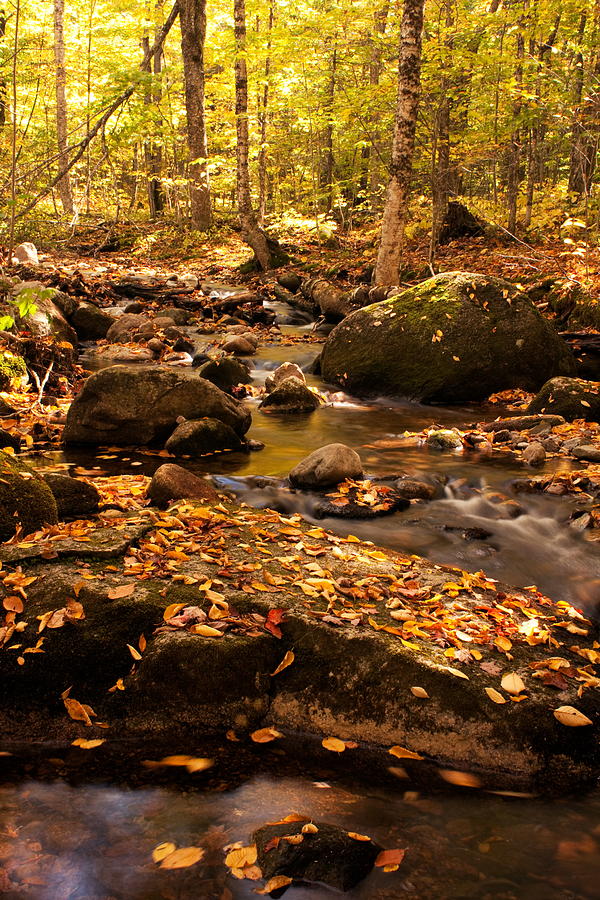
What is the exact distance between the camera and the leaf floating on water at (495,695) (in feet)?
9.68

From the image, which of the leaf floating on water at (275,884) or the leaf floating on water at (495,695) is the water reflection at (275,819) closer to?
the leaf floating on water at (275,884)

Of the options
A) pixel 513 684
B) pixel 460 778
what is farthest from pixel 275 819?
pixel 513 684

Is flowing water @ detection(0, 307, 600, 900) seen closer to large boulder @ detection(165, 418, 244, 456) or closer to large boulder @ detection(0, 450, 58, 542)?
large boulder @ detection(0, 450, 58, 542)

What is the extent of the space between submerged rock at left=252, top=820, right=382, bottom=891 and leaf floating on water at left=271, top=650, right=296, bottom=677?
2.78ft

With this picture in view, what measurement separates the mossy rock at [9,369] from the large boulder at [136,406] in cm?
119

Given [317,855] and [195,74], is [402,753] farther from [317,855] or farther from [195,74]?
[195,74]

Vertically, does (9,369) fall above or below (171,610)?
above

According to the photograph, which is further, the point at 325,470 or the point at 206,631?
the point at 325,470

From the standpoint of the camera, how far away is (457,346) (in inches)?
370

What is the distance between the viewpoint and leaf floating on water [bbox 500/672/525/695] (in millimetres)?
3018

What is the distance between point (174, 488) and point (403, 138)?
925cm

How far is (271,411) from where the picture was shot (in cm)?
898

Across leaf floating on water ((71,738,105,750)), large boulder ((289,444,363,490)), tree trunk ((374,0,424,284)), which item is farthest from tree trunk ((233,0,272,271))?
leaf floating on water ((71,738,105,750))

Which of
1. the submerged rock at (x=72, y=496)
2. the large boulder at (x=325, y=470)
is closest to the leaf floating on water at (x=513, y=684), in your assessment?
the large boulder at (x=325, y=470)
